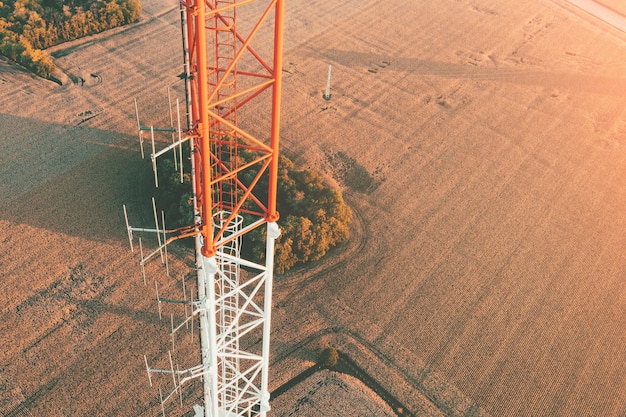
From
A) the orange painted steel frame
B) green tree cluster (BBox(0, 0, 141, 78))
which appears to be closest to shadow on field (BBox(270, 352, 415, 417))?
the orange painted steel frame

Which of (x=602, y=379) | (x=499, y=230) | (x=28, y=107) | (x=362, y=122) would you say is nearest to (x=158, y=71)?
(x=28, y=107)

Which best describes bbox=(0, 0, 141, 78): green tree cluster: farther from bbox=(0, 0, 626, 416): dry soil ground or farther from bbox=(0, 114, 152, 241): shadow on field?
bbox=(0, 114, 152, 241): shadow on field

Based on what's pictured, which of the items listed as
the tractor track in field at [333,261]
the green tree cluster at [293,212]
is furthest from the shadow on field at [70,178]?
the tractor track in field at [333,261]

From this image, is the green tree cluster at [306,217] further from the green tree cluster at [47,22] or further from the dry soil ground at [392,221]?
the green tree cluster at [47,22]

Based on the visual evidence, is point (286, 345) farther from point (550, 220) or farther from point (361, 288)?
point (550, 220)

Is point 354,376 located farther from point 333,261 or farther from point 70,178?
point 70,178

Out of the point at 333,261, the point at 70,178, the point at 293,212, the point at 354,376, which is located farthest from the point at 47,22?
the point at 354,376
